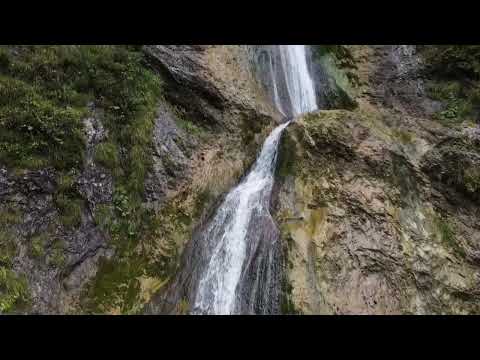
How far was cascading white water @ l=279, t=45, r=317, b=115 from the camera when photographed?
11836mm

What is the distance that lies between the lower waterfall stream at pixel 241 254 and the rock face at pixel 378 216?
335 millimetres

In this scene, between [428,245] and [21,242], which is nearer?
[21,242]

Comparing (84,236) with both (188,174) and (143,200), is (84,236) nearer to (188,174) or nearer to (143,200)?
(143,200)

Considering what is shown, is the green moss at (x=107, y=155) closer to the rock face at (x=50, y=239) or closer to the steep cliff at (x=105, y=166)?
the steep cliff at (x=105, y=166)

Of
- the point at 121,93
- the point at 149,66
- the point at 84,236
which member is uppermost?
the point at 149,66

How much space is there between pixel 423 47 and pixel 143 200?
1017cm

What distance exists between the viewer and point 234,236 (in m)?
7.10

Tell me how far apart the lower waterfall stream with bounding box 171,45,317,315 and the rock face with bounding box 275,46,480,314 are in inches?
13.2

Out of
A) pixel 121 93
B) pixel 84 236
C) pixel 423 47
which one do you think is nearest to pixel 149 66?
pixel 121 93

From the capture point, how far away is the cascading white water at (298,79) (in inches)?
466

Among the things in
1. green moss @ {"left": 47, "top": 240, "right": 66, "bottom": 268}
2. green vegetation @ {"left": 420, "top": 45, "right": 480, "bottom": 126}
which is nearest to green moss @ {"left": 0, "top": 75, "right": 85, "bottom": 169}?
green moss @ {"left": 47, "top": 240, "right": 66, "bottom": 268}

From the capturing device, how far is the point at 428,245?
6934 mm

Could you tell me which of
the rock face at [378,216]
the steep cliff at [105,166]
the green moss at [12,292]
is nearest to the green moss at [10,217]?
the steep cliff at [105,166]

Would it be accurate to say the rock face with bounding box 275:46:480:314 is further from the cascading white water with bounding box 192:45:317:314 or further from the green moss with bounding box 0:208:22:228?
the green moss with bounding box 0:208:22:228
